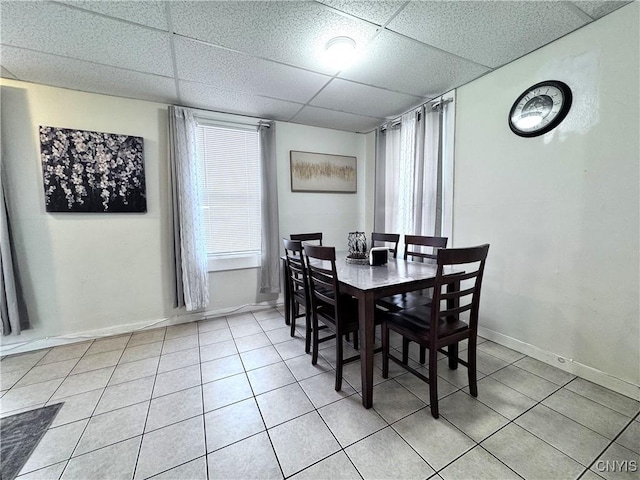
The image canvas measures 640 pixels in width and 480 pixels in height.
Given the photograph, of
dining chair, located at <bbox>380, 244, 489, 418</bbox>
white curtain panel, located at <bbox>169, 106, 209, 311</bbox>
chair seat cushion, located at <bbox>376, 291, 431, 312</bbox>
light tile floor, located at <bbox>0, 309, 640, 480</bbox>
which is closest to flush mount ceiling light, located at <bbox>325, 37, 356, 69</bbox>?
dining chair, located at <bbox>380, 244, 489, 418</bbox>

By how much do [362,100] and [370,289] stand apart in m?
2.24

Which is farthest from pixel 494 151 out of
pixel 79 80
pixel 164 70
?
pixel 79 80

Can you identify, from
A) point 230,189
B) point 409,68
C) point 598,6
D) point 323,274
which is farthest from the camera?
point 230,189

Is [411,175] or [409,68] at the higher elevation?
[409,68]

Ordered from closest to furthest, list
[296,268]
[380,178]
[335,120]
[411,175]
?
[296,268] → [411,175] → [335,120] → [380,178]

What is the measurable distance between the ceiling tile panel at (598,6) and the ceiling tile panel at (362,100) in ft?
4.41

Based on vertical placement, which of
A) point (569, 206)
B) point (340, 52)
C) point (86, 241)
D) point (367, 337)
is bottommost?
point (367, 337)

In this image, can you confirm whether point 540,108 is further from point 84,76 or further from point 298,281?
point 84,76

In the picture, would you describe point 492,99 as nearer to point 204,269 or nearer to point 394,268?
point 394,268

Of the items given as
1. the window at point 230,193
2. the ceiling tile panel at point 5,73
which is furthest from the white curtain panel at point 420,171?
the ceiling tile panel at point 5,73

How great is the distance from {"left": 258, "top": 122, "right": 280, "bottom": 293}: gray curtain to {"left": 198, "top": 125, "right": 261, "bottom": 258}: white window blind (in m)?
0.11

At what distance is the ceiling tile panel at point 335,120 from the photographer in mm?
3195

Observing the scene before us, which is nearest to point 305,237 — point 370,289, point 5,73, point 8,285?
point 370,289

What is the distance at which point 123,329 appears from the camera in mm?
2791
